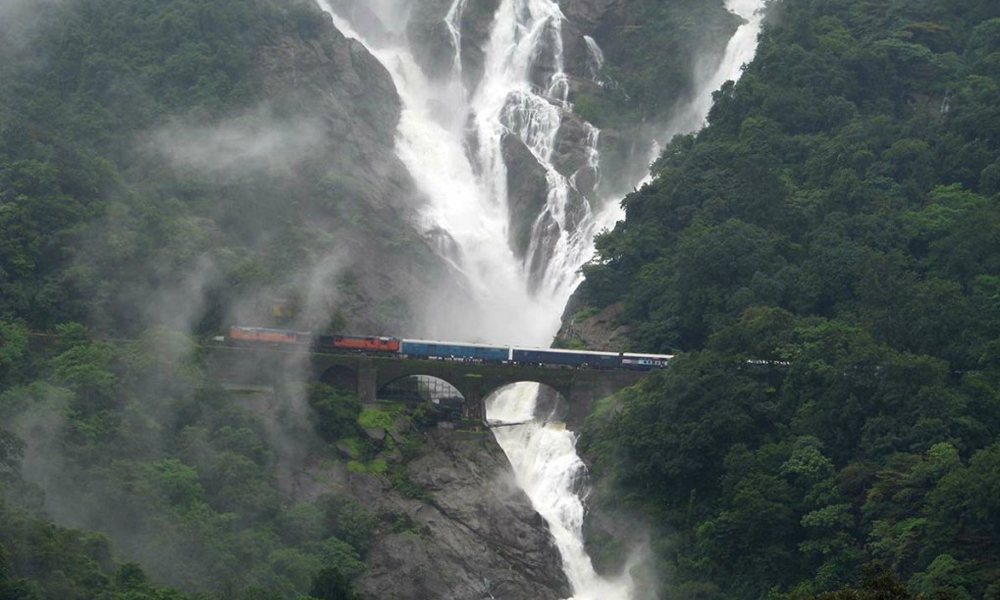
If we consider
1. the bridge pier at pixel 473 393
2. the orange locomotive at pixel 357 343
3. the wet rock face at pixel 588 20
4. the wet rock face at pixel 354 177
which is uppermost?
the wet rock face at pixel 588 20

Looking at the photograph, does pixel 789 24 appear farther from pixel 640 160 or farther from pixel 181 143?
pixel 181 143

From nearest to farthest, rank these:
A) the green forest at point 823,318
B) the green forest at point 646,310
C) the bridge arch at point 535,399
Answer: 1. the green forest at point 646,310
2. the green forest at point 823,318
3. the bridge arch at point 535,399

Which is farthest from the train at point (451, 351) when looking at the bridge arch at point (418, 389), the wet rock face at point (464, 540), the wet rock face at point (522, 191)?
the wet rock face at point (522, 191)

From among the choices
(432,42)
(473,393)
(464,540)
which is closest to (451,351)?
(473,393)

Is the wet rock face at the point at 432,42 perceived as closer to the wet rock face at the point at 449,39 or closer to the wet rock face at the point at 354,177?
the wet rock face at the point at 449,39

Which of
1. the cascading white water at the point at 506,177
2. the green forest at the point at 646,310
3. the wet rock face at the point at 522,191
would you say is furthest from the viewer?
the wet rock face at the point at 522,191

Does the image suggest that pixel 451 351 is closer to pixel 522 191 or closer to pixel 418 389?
pixel 418 389
